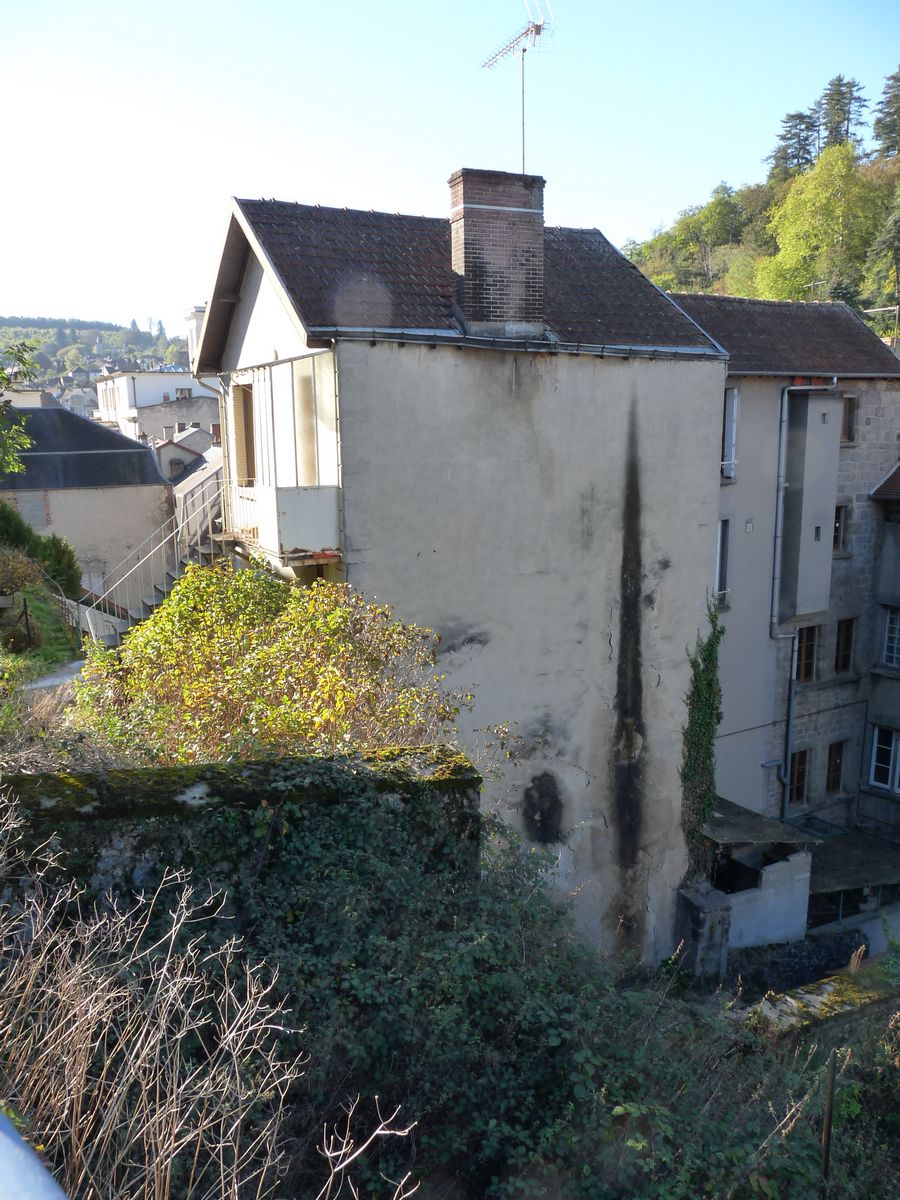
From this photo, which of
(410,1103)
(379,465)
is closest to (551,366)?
(379,465)

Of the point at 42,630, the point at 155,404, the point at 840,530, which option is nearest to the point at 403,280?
the point at 42,630

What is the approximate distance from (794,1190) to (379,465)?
8.44m

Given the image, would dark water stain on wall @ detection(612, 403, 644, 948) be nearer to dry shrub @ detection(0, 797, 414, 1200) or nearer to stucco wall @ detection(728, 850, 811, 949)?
stucco wall @ detection(728, 850, 811, 949)

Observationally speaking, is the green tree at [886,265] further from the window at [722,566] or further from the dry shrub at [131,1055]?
the dry shrub at [131,1055]

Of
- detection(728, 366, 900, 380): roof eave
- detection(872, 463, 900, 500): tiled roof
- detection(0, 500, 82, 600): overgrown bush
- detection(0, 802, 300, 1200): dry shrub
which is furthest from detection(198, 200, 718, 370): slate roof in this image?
detection(872, 463, 900, 500): tiled roof

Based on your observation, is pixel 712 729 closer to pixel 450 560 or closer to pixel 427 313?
pixel 450 560

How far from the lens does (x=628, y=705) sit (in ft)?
43.9

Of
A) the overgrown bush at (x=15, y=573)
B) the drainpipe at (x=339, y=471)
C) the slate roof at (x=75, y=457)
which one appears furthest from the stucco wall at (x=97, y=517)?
the drainpipe at (x=339, y=471)

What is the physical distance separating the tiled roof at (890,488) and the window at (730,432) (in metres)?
5.23

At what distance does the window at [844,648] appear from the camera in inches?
842

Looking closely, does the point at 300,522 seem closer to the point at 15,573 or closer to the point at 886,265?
the point at 15,573

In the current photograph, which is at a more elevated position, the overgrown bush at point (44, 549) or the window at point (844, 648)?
the overgrown bush at point (44, 549)

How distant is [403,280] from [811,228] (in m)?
45.2

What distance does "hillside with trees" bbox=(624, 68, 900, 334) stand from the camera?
4483cm
